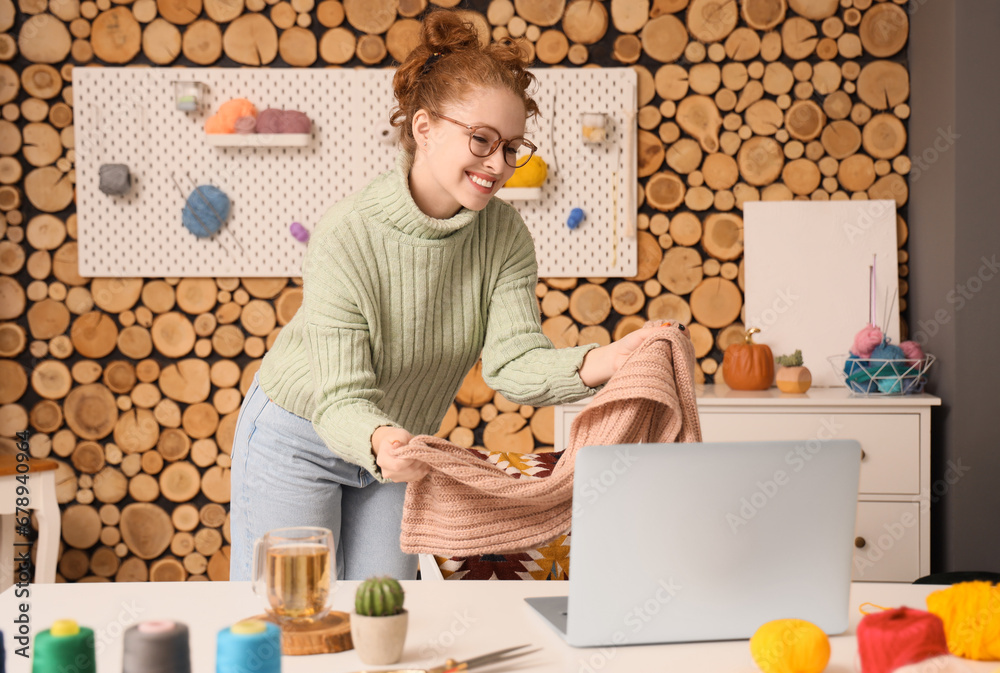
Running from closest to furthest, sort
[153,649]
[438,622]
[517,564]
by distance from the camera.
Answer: [153,649] → [438,622] → [517,564]

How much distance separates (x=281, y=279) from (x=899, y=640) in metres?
2.49

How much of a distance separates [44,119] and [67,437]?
3.63 feet

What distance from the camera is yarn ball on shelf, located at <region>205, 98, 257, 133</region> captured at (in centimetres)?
283

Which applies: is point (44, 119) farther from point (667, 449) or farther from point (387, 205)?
point (667, 449)

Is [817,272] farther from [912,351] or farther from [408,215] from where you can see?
[408,215]

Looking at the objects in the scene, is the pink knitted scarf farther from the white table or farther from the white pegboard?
the white pegboard

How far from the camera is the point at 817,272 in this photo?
9.69 feet

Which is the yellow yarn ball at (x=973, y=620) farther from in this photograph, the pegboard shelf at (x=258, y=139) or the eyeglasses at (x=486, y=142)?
the pegboard shelf at (x=258, y=139)

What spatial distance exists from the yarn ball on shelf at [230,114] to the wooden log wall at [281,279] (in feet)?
0.65

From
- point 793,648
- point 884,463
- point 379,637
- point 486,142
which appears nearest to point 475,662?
point 379,637

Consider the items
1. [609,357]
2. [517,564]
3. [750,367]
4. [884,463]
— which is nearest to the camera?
[609,357]

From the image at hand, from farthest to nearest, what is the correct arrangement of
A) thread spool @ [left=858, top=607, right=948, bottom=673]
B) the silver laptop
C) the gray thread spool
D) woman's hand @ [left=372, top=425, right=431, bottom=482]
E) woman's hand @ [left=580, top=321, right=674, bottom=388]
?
1. woman's hand @ [left=580, top=321, right=674, bottom=388]
2. woman's hand @ [left=372, top=425, right=431, bottom=482]
3. the silver laptop
4. thread spool @ [left=858, top=607, right=948, bottom=673]
5. the gray thread spool

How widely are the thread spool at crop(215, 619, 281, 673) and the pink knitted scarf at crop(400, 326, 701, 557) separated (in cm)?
39

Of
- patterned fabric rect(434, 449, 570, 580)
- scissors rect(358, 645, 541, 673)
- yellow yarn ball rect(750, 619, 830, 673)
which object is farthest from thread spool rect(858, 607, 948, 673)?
patterned fabric rect(434, 449, 570, 580)
